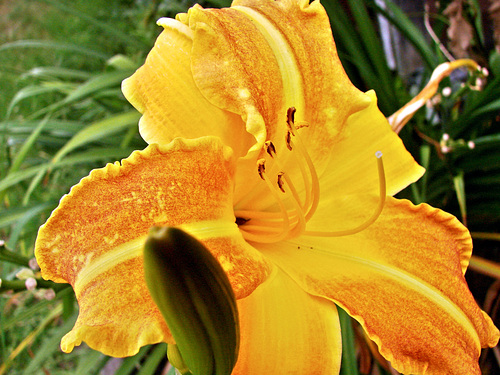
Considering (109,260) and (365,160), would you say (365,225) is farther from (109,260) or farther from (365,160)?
(109,260)

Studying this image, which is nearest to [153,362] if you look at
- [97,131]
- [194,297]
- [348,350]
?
[348,350]

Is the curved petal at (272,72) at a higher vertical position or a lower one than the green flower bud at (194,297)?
higher

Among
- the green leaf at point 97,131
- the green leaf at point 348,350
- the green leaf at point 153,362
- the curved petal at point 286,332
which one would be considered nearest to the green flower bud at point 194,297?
the curved petal at point 286,332

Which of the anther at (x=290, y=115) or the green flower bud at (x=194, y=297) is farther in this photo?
the anther at (x=290, y=115)

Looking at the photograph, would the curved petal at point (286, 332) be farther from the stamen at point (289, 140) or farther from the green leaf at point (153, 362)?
the green leaf at point (153, 362)

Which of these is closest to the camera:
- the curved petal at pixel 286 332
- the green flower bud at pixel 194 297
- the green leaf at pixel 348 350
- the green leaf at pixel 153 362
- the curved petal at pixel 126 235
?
the green flower bud at pixel 194 297

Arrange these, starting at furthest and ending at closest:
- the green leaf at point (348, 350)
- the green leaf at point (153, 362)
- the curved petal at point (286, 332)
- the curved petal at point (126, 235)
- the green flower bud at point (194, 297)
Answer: the green leaf at point (153, 362) → the green leaf at point (348, 350) → the curved petal at point (286, 332) → the curved petal at point (126, 235) → the green flower bud at point (194, 297)
